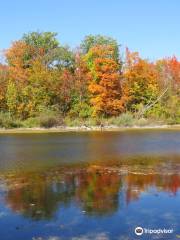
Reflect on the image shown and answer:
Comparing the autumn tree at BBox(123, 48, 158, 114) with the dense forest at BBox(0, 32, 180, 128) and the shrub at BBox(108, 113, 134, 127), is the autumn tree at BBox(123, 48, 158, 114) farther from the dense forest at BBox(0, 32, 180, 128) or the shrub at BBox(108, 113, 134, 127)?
the shrub at BBox(108, 113, 134, 127)

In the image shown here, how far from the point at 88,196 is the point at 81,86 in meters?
48.0

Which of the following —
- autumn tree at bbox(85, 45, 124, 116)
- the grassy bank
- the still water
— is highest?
autumn tree at bbox(85, 45, 124, 116)

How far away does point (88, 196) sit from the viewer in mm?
13719

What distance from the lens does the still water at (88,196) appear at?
10.2 meters

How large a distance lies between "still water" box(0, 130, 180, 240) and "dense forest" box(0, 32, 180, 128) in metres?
32.2

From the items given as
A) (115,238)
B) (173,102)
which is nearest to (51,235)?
(115,238)

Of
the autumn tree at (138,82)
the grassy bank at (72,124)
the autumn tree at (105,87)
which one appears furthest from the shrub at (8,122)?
the autumn tree at (138,82)

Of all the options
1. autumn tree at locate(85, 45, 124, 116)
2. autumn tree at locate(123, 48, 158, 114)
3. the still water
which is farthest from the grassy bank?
the still water

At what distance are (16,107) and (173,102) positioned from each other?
22.5 meters

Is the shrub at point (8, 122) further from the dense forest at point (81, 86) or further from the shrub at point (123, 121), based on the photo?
the shrub at point (123, 121)

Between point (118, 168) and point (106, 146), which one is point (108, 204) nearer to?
point (118, 168)

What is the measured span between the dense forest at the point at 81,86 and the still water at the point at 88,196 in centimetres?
3217

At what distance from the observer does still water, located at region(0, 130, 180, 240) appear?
10.2 metres

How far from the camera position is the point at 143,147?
30.5 meters
